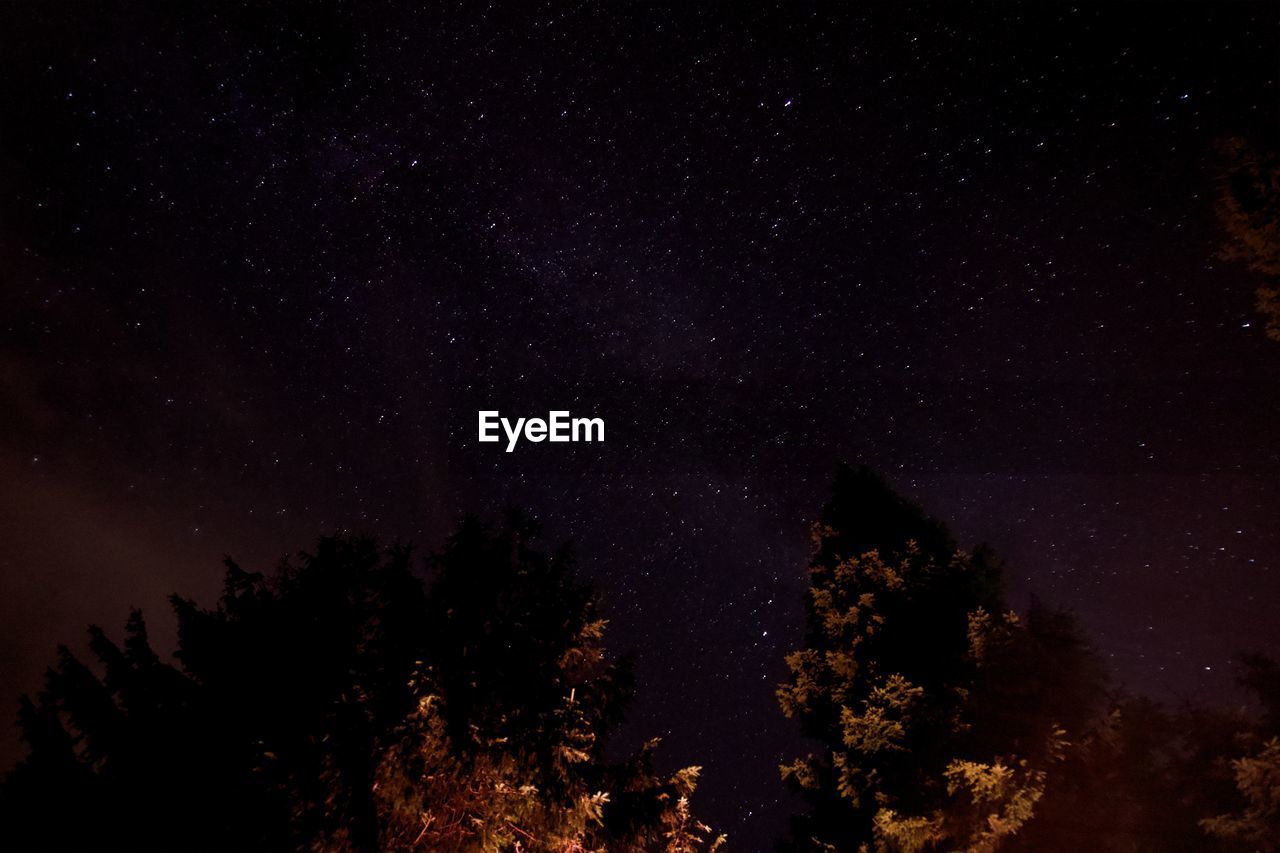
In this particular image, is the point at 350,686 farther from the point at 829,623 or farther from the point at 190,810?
the point at 829,623

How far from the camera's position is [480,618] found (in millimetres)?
8336

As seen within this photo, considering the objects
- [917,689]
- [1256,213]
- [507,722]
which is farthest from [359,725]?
[1256,213]

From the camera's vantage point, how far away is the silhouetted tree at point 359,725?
6.63 m

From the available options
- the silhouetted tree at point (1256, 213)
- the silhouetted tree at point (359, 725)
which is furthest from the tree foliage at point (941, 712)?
the silhouetted tree at point (1256, 213)

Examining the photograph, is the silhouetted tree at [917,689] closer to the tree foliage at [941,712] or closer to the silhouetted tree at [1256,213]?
the tree foliage at [941,712]

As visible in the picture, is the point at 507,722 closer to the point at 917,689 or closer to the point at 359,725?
the point at 359,725

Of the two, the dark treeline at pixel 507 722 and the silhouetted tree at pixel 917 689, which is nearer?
the dark treeline at pixel 507 722

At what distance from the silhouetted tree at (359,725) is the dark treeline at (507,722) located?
0.03 m

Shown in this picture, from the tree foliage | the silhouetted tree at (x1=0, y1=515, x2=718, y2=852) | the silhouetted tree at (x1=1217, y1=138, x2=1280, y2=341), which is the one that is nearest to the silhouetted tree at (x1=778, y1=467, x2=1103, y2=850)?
the tree foliage

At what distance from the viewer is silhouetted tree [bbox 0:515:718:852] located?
6.63m

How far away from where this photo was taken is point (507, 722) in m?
7.93

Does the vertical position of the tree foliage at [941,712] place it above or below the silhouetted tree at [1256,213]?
below

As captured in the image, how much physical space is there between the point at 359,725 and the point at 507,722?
188cm

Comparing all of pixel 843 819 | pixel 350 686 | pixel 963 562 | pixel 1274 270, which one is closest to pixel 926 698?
pixel 963 562
